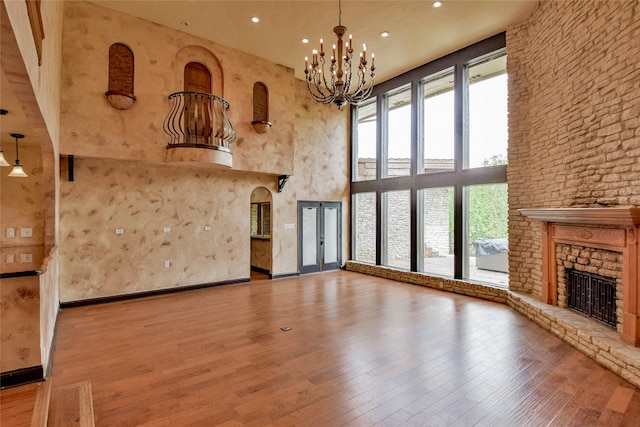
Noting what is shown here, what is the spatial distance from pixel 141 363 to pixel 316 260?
5752 mm

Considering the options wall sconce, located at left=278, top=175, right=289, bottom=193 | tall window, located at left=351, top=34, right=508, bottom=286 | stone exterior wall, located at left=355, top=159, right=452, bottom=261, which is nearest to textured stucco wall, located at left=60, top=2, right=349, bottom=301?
wall sconce, located at left=278, top=175, right=289, bottom=193

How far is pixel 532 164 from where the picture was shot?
17.9ft

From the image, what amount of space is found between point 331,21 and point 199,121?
313 centimetres

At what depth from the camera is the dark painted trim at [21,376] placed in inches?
115

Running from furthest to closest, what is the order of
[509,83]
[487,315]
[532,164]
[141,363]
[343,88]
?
1. [509,83]
2. [532,164]
3. [487,315]
4. [343,88]
5. [141,363]

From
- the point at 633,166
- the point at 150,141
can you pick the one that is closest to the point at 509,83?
the point at 633,166

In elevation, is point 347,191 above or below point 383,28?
below

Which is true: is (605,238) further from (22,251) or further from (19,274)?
(22,251)

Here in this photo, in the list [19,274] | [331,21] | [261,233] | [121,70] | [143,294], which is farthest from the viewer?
[261,233]

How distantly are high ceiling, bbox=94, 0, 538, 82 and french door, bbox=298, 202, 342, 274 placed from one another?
391cm

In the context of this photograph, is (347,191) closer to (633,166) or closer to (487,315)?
(487,315)

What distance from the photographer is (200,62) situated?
21.4 ft

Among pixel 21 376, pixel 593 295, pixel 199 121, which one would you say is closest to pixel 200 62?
pixel 199 121

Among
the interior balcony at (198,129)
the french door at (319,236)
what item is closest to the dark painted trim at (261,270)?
the french door at (319,236)
